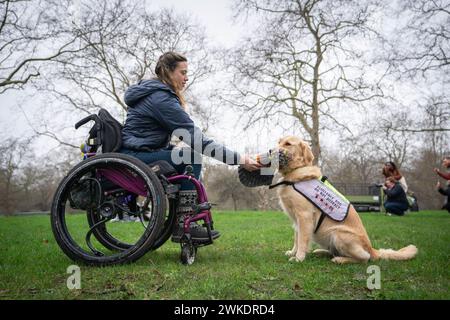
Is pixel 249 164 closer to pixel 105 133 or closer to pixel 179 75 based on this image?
pixel 179 75

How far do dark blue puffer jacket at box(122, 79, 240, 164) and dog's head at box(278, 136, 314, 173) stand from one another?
2.66 ft

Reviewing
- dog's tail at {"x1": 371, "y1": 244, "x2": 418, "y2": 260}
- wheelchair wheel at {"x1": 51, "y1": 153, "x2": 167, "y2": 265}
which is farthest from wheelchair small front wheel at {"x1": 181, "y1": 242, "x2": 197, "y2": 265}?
dog's tail at {"x1": 371, "y1": 244, "x2": 418, "y2": 260}

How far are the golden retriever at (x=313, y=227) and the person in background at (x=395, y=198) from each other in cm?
1153

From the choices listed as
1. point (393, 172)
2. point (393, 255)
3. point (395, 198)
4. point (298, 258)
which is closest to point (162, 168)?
point (298, 258)

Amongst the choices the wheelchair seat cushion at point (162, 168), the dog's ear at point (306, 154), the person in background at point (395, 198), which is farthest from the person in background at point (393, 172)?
the wheelchair seat cushion at point (162, 168)

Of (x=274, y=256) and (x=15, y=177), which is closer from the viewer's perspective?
(x=274, y=256)

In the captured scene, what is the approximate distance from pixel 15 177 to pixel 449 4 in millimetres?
38579

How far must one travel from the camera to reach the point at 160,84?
3.77m

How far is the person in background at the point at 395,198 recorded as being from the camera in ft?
47.7

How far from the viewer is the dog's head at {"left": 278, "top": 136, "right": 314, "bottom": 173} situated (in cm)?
440

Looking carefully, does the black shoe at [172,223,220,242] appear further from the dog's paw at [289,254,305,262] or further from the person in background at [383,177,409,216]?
the person in background at [383,177,409,216]

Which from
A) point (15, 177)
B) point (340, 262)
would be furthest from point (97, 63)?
point (15, 177)

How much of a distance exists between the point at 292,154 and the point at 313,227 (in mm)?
964
